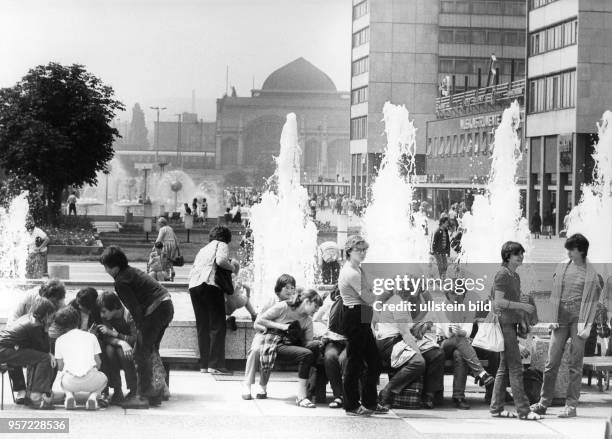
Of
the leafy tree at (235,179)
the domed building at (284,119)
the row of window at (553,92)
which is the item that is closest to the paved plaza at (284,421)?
the row of window at (553,92)

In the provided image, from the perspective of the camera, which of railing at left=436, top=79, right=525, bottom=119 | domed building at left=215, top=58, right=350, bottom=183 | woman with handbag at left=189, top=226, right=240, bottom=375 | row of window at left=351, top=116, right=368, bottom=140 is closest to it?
woman with handbag at left=189, top=226, right=240, bottom=375

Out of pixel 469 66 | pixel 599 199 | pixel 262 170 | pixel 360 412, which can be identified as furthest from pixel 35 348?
pixel 262 170

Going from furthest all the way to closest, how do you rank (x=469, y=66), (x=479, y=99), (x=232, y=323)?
(x=469, y=66), (x=479, y=99), (x=232, y=323)

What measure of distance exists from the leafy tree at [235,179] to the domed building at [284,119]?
228 centimetres

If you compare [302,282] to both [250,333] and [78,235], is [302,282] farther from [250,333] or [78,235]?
[78,235]

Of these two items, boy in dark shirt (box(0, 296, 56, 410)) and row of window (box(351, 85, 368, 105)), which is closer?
boy in dark shirt (box(0, 296, 56, 410))

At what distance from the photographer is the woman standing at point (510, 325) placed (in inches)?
412

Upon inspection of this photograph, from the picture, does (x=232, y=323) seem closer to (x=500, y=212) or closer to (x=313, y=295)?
(x=313, y=295)

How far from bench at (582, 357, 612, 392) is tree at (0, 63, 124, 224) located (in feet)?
99.8

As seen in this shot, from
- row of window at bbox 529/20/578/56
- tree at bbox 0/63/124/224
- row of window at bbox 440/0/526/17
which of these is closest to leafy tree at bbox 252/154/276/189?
row of window at bbox 440/0/526/17

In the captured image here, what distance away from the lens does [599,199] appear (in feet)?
171

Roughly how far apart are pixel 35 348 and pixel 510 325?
3.72 meters

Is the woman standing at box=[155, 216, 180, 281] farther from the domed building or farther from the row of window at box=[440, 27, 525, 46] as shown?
the domed building

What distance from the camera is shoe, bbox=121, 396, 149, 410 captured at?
10.3 m
